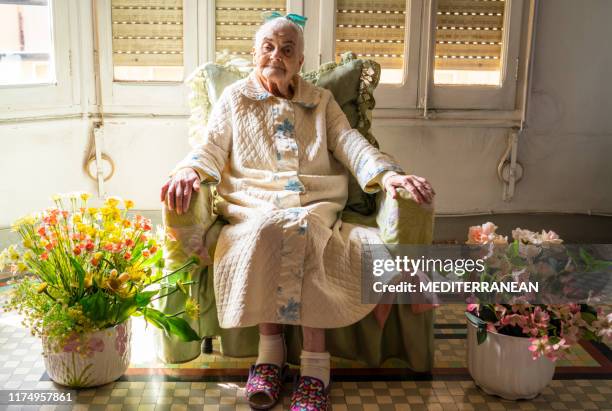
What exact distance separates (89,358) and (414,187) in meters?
1.07

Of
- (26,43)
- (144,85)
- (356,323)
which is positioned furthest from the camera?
(144,85)

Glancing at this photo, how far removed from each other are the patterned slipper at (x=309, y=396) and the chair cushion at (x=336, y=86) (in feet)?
3.07

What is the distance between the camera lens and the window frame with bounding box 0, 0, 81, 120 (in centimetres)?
295

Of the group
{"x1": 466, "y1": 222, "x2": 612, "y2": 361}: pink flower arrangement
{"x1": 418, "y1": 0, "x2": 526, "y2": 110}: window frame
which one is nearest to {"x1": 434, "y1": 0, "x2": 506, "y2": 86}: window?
{"x1": 418, "y1": 0, "x2": 526, "y2": 110}: window frame

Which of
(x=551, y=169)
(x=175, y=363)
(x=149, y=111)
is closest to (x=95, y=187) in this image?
(x=149, y=111)

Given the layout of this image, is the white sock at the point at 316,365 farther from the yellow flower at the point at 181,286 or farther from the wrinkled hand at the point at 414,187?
the wrinkled hand at the point at 414,187

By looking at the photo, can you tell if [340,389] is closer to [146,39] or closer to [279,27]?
[279,27]

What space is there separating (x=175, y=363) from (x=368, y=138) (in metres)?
1.03

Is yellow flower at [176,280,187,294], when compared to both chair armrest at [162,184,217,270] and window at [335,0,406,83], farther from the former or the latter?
window at [335,0,406,83]

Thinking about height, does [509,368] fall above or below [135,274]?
below

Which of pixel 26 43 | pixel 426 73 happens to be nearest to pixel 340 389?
pixel 426 73

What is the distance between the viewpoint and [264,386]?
1996 millimetres

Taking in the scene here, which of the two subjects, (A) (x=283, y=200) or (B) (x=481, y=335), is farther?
(A) (x=283, y=200)

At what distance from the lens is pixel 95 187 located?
10.5ft
